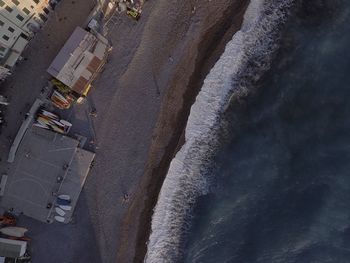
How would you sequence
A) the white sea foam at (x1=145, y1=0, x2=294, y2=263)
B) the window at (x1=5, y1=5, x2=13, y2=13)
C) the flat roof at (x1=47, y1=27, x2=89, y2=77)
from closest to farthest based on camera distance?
the window at (x1=5, y1=5, x2=13, y2=13), the flat roof at (x1=47, y1=27, x2=89, y2=77), the white sea foam at (x1=145, y1=0, x2=294, y2=263)

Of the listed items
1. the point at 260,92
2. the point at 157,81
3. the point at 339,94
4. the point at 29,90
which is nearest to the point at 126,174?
the point at 157,81

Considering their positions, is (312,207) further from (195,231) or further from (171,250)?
(171,250)

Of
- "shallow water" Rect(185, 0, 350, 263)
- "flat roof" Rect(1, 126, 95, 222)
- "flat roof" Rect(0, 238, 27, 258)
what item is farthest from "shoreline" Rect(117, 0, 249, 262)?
"flat roof" Rect(0, 238, 27, 258)

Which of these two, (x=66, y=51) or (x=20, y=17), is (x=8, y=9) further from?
(x=66, y=51)

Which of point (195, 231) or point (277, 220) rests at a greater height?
point (277, 220)

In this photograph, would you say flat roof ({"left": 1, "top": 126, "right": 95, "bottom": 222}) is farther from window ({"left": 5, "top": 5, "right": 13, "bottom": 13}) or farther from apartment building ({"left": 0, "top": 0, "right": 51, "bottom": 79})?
window ({"left": 5, "top": 5, "right": 13, "bottom": 13})

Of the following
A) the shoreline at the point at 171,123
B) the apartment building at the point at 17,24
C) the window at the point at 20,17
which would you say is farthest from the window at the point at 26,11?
the shoreline at the point at 171,123

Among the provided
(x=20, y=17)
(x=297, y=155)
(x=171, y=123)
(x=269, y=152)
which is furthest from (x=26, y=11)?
(x=297, y=155)
